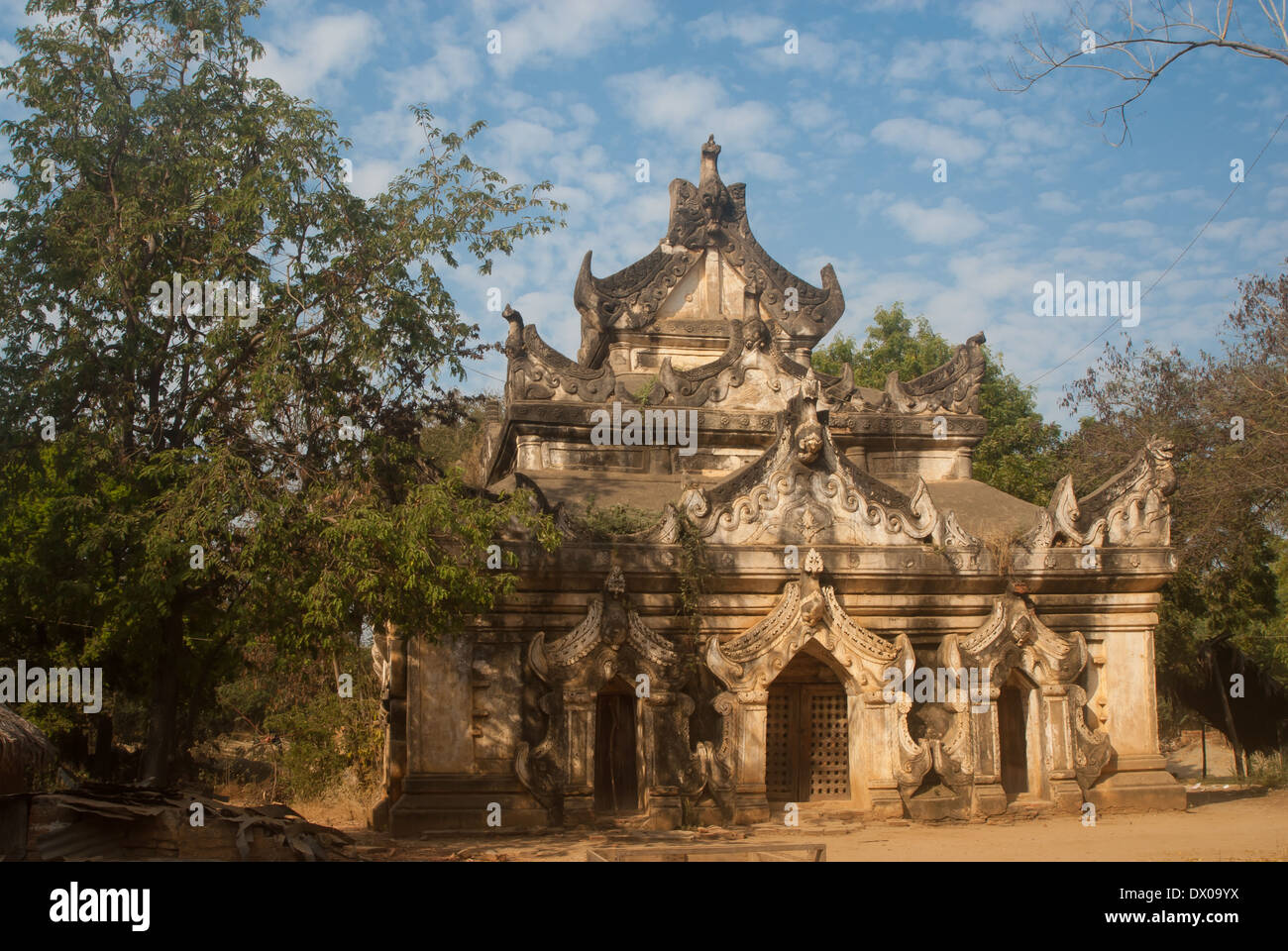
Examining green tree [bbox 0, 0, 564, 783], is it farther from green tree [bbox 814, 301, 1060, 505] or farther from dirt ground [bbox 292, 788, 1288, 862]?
green tree [bbox 814, 301, 1060, 505]

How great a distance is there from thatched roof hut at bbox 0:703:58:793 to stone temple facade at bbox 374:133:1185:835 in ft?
13.9

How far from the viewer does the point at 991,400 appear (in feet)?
123

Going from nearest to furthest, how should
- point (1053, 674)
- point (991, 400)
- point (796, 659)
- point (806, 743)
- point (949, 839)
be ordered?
point (949, 839) → point (1053, 674) → point (806, 743) → point (796, 659) → point (991, 400)

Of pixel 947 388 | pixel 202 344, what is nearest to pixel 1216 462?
pixel 947 388

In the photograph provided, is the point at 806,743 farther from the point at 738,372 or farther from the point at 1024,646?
the point at 738,372

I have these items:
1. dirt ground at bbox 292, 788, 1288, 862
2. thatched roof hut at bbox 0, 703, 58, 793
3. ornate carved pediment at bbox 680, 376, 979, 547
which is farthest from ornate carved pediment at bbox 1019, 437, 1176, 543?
thatched roof hut at bbox 0, 703, 58, 793

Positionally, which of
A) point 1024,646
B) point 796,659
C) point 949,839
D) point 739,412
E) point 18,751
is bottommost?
point 949,839

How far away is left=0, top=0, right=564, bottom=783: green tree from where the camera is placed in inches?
522

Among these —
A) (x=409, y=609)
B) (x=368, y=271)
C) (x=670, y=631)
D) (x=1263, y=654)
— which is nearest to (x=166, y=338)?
(x=368, y=271)

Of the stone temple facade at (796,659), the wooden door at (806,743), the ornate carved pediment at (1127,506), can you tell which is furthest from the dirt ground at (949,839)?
the ornate carved pediment at (1127,506)

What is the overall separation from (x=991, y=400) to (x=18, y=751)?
30.6 metres

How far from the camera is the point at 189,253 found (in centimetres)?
1443

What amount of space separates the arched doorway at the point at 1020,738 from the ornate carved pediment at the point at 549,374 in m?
7.48

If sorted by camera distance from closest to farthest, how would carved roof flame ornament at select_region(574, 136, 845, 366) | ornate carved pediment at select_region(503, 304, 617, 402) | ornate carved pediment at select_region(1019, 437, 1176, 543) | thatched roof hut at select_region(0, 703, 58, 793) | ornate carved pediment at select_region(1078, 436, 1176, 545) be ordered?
1. thatched roof hut at select_region(0, 703, 58, 793)
2. ornate carved pediment at select_region(1019, 437, 1176, 543)
3. ornate carved pediment at select_region(1078, 436, 1176, 545)
4. ornate carved pediment at select_region(503, 304, 617, 402)
5. carved roof flame ornament at select_region(574, 136, 845, 366)
